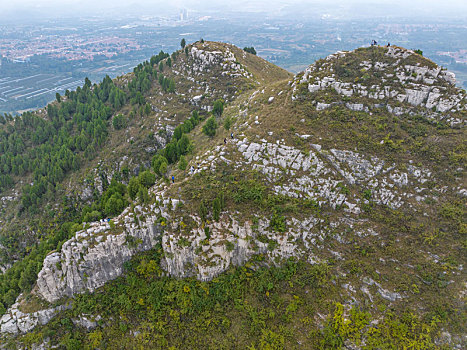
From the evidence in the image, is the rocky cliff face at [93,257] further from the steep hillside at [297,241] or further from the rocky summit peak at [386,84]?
the rocky summit peak at [386,84]

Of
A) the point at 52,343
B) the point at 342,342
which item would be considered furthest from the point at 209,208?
the point at 52,343

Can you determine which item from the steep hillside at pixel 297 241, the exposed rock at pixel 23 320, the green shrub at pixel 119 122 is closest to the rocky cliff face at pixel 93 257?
the steep hillside at pixel 297 241

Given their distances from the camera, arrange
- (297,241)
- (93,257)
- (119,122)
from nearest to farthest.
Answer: (297,241), (93,257), (119,122)

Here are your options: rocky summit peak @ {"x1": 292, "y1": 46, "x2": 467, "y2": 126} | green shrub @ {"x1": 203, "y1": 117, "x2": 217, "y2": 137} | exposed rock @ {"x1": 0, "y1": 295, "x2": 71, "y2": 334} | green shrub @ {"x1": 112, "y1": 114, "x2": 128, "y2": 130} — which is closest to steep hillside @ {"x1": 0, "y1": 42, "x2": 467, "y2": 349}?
exposed rock @ {"x1": 0, "y1": 295, "x2": 71, "y2": 334}

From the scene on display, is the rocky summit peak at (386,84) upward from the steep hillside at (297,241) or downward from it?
upward

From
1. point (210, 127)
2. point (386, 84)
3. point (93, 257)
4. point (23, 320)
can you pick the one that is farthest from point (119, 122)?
point (386, 84)

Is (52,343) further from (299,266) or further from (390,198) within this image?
(390,198)

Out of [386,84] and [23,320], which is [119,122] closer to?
[23,320]

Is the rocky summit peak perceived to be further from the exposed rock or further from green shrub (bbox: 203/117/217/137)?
the exposed rock
